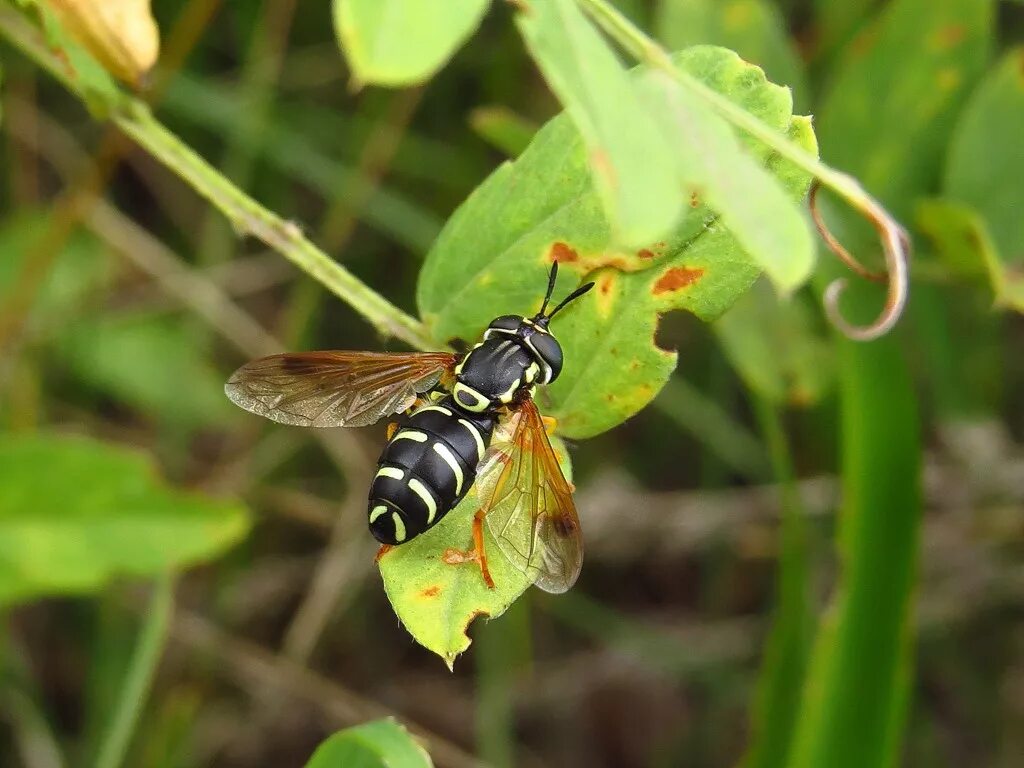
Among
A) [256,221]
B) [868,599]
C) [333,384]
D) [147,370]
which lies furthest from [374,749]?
[147,370]

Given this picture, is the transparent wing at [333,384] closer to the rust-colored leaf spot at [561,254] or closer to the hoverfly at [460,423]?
the hoverfly at [460,423]

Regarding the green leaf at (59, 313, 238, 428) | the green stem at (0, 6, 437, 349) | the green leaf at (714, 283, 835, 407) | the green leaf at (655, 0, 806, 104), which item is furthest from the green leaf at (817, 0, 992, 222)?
the green leaf at (59, 313, 238, 428)

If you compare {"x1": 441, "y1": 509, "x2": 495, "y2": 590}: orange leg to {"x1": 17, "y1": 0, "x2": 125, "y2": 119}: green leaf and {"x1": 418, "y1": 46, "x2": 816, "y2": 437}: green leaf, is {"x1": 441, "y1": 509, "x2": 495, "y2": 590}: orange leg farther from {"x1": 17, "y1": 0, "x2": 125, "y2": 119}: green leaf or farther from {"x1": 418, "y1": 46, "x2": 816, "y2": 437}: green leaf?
{"x1": 17, "y1": 0, "x2": 125, "y2": 119}: green leaf

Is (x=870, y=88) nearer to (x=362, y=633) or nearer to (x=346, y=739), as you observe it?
(x=346, y=739)

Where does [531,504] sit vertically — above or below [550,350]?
below

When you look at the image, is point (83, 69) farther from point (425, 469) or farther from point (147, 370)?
point (147, 370)

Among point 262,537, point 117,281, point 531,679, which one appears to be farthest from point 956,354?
point 117,281
